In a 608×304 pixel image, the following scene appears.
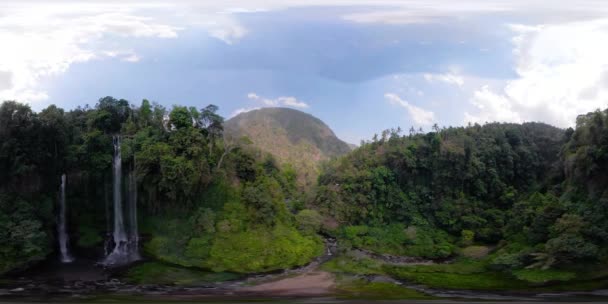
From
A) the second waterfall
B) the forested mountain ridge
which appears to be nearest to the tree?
the second waterfall

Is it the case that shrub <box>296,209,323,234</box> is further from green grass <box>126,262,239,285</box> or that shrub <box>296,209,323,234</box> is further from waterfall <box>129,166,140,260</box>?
waterfall <box>129,166,140,260</box>

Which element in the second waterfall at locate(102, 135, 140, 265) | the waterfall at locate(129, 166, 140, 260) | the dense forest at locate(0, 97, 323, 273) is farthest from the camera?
the waterfall at locate(129, 166, 140, 260)

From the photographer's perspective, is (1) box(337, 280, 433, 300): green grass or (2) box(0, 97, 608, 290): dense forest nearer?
(1) box(337, 280, 433, 300): green grass

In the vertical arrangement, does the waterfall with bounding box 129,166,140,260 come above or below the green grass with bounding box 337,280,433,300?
above

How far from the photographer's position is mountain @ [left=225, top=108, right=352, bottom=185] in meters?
42.7

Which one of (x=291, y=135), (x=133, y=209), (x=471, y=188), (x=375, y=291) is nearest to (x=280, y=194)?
(x=133, y=209)

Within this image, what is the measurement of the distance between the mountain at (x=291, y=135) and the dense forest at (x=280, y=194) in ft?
29.7

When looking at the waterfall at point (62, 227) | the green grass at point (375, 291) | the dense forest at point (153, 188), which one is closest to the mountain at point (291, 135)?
the dense forest at point (153, 188)

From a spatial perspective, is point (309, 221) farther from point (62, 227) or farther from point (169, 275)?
point (62, 227)

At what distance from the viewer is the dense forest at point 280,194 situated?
75.2 feet

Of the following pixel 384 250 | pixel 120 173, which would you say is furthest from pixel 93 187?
pixel 384 250

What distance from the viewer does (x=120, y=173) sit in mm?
26266

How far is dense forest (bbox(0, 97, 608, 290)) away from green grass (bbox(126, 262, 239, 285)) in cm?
63

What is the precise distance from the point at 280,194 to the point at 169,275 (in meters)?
8.06
